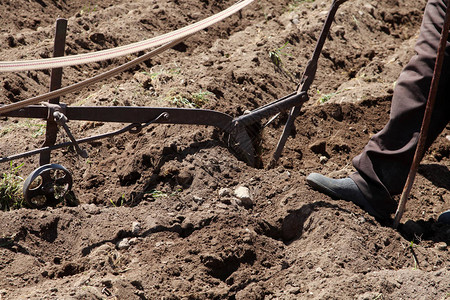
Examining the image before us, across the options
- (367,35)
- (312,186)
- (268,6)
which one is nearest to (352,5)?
(367,35)

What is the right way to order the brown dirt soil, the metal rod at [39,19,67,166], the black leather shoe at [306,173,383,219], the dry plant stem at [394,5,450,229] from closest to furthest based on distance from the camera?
the brown dirt soil, the dry plant stem at [394,5,450,229], the metal rod at [39,19,67,166], the black leather shoe at [306,173,383,219]

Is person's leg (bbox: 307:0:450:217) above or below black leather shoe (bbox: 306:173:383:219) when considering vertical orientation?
above

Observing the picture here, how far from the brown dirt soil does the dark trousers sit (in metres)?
0.24

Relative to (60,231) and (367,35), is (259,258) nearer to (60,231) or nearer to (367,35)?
(60,231)

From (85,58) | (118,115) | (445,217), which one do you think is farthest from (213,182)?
(445,217)

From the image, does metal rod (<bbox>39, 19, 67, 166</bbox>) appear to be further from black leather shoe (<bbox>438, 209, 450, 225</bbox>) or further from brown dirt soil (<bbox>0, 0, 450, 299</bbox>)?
black leather shoe (<bbox>438, 209, 450, 225</bbox>)

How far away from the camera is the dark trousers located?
324 centimetres

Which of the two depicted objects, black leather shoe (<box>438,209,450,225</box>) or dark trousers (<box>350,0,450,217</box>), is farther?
black leather shoe (<box>438,209,450,225</box>)

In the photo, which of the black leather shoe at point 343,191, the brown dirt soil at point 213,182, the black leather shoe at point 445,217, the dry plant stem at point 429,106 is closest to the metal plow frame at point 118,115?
the brown dirt soil at point 213,182

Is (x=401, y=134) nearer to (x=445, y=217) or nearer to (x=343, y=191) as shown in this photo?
(x=343, y=191)

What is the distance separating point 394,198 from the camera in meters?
3.78

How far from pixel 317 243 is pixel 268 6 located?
3689 mm

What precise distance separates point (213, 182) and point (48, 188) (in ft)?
3.15

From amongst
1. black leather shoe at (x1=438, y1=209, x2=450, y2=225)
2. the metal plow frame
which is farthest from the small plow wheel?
black leather shoe at (x1=438, y1=209, x2=450, y2=225)
